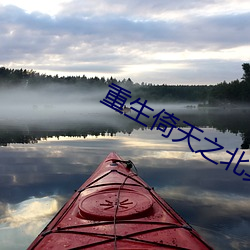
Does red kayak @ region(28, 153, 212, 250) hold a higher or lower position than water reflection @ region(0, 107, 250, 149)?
higher

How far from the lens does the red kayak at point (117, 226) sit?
420cm

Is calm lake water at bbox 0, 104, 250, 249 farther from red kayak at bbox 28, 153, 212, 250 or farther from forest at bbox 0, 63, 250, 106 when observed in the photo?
forest at bbox 0, 63, 250, 106

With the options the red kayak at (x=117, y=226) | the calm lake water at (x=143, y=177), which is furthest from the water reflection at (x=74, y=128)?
the red kayak at (x=117, y=226)

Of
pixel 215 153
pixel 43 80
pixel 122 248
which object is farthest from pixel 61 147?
pixel 43 80

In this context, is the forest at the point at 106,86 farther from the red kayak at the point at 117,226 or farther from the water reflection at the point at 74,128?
the red kayak at the point at 117,226

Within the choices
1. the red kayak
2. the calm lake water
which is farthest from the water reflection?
the red kayak

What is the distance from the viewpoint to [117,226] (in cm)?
463

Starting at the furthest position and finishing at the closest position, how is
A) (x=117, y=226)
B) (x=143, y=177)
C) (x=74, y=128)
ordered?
1. (x=74, y=128)
2. (x=143, y=177)
3. (x=117, y=226)

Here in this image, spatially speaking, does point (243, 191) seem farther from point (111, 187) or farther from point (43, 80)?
point (43, 80)

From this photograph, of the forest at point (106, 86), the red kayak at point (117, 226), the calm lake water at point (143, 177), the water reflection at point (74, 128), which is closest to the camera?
the red kayak at point (117, 226)

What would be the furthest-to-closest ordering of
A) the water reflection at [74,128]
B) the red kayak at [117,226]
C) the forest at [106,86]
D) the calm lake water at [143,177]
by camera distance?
1. the forest at [106,86]
2. the water reflection at [74,128]
3. the calm lake water at [143,177]
4. the red kayak at [117,226]

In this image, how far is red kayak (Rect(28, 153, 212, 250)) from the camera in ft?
13.8

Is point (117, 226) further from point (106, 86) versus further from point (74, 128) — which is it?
point (106, 86)

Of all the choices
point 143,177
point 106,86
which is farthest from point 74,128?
point 106,86
